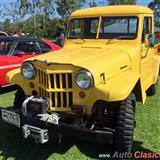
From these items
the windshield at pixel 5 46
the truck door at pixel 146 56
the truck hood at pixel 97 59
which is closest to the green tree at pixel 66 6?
the windshield at pixel 5 46

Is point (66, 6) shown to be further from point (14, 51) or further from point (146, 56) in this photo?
point (146, 56)

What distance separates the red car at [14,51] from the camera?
8.62 meters

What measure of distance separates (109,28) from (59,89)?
1880mm

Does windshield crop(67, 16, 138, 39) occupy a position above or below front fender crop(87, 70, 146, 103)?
above

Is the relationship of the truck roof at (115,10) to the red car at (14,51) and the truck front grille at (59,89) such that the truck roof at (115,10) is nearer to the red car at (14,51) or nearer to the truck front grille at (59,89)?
the truck front grille at (59,89)

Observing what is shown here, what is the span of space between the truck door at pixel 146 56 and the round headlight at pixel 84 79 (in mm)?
1767

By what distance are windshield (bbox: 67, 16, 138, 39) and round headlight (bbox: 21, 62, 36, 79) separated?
1.55m

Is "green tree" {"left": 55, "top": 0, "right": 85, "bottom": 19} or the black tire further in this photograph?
"green tree" {"left": 55, "top": 0, "right": 85, "bottom": 19}

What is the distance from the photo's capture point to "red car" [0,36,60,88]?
28.3 ft

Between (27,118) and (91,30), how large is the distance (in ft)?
7.54

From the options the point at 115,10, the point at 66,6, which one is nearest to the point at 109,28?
the point at 115,10

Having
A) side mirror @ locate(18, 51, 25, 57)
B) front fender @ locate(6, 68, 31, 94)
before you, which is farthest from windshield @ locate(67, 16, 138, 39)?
side mirror @ locate(18, 51, 25, 57)

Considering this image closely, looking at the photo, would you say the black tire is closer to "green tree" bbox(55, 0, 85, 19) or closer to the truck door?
the truck door

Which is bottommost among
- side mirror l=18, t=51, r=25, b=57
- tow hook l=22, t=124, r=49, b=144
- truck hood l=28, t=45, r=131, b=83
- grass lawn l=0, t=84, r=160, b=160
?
grass lawn l=0, t=84, r=160, b=160
